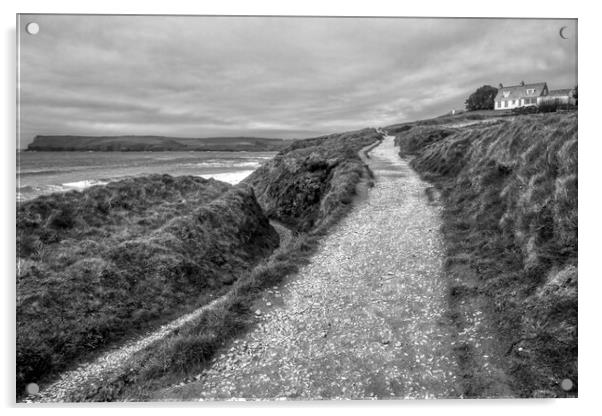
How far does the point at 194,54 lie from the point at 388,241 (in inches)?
331

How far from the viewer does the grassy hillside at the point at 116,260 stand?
8172 millimetres

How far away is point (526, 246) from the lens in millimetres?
7672

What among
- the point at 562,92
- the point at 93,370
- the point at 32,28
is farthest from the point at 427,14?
the point at 93,370

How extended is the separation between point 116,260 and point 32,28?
22.4 feet

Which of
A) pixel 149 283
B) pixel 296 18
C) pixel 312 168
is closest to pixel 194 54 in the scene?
pixel 296 18

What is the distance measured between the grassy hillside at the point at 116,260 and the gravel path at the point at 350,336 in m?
3.70

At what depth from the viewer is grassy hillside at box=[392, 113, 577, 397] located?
5336 millimetres

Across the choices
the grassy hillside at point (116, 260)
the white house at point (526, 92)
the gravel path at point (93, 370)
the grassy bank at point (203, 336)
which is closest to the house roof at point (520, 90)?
the white house at point (526, 92)

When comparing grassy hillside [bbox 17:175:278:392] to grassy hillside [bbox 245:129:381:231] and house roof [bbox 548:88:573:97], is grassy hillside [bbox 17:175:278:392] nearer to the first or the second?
grassy hillside [bbox 245:129:381:231]

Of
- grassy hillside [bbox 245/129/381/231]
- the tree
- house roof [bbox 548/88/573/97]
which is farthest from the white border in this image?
grassy hillside [bbox 245/129/381/231]

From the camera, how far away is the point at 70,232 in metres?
12.2

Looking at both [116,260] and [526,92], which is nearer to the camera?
[526,92]

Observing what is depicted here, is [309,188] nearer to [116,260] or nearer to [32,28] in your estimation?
[116,260]
